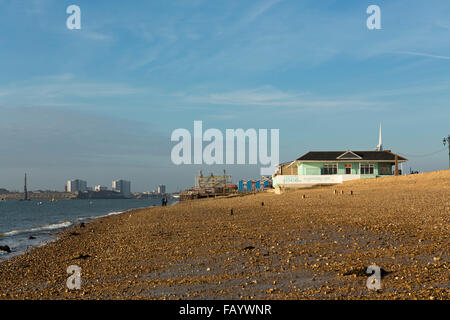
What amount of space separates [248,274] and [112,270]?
14.1ft

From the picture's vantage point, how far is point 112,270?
10.8 m

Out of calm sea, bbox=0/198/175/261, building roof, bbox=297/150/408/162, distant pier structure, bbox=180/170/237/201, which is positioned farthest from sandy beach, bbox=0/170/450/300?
distant pier structure, bbox=180/170/237/201

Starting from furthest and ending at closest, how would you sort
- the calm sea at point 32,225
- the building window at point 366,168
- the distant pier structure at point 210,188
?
the distant pier structure at point 210,188 → the building window at point 366,168 → the calm sea at point 32,225

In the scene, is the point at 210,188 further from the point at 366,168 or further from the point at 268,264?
the point at 268,264

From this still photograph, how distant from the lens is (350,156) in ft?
183

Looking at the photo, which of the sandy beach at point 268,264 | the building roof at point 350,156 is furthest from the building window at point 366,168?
the sandy beach at point 268,264

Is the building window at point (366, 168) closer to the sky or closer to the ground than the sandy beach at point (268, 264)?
closer to the sky

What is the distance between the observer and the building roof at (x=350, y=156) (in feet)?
181

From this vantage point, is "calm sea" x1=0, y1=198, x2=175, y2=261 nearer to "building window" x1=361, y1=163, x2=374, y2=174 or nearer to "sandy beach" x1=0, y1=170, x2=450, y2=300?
"sandy beach" x1=0, y1=170, x2=450, y2=300

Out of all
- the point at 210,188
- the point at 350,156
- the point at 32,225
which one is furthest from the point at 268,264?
the point at 210,188

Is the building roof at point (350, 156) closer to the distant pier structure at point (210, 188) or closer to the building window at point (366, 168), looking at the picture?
the building window at point (366, 168)
